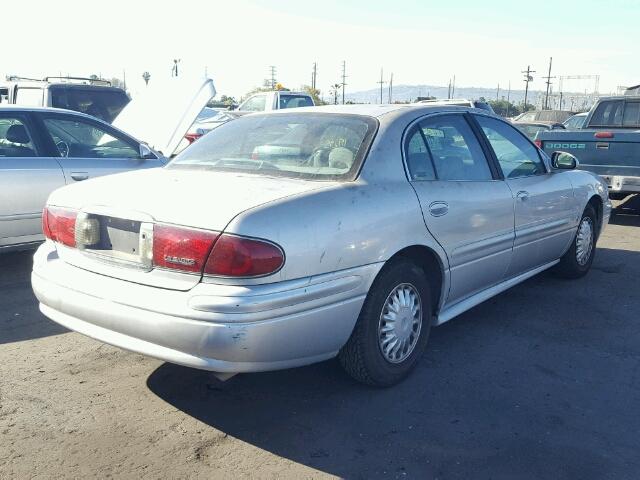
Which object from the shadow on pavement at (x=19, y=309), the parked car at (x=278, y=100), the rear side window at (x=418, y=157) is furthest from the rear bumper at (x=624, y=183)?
the parked car at (x=278, y=100)

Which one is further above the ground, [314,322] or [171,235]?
[171,235]

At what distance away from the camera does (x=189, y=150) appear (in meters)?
4.31

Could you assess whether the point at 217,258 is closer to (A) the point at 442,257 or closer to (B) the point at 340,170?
(B) the point at 340,170

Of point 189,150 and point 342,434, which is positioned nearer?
point 342,434

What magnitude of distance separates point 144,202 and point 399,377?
66.3 inches

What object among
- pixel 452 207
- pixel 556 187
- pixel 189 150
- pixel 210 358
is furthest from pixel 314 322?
pixel 556 187

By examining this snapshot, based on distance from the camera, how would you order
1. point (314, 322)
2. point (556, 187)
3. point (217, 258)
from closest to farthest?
point (217, 258)
point (314, 322)
point (556, 187)

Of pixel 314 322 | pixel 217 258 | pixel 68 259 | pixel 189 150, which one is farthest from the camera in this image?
pixel 189 150

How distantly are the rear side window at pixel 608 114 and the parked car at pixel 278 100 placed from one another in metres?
7.77

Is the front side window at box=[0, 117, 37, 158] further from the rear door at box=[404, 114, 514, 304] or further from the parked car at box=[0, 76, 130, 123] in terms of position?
the parked car at box=[0, 76, 130, 123]

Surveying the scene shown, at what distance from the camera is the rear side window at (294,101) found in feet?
55.8

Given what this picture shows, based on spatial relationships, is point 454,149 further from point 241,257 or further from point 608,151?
point 608,151

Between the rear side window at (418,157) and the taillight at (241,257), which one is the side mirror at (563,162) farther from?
the taillight at (241,257)

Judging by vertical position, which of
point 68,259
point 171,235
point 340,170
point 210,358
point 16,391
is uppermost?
point 340,170
